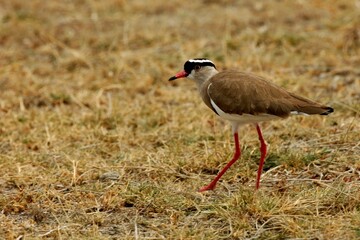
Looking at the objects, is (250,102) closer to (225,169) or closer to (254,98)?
(254,98)

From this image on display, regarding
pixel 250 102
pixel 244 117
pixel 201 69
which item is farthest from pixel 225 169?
pixel 201 69

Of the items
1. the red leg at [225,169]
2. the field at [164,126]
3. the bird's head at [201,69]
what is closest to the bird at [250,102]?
the red leg at [225,169]

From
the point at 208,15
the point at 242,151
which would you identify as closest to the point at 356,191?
the point at 242,151

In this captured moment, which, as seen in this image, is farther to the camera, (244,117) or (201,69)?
(201,69)

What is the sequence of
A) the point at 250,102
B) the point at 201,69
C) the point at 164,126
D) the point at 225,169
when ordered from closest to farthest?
the point at 250,102
the point at 225,169
the point at 201,69
the point at 164,126

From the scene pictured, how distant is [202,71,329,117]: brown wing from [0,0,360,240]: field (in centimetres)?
53

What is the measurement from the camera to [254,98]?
5453mm

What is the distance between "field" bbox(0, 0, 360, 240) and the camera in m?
5.12

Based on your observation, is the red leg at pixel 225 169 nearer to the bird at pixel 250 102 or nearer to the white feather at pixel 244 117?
the bird at pixel 250 102

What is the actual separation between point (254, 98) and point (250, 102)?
39mm

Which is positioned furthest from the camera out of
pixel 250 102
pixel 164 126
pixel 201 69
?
pixel 164 126

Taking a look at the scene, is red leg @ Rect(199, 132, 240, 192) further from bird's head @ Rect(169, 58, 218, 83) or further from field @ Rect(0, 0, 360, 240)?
bird's head @ Rect(169, 58, 218, 83)

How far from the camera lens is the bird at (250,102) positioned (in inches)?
213

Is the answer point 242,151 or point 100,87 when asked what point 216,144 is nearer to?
point 242,151
